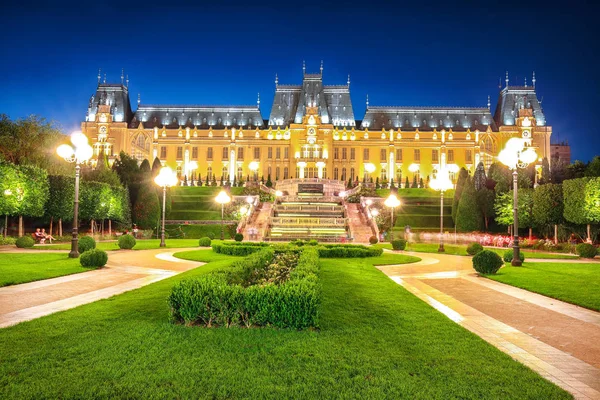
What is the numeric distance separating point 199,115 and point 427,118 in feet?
138

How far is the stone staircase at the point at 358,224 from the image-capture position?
102ft

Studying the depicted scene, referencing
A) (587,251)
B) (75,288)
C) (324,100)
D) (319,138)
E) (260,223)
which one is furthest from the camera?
(324,100)

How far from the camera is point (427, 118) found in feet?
270

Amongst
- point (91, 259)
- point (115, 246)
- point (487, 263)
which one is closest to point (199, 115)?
point (115, 246)

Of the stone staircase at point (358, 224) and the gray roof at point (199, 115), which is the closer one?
the stone staircase at point (358, 224)

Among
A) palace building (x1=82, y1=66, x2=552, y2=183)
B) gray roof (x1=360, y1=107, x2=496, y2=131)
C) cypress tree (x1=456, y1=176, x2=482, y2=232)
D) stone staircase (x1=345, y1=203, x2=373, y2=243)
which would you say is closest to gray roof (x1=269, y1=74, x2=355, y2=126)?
palace building (x1=82, y1=66, x2=552, y2=183)

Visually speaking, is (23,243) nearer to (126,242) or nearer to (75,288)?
(126,242)

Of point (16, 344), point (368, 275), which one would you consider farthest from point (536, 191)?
point (16, 344)

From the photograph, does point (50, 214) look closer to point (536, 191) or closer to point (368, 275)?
point (368, 275)

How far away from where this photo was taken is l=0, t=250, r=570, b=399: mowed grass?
3.97 m

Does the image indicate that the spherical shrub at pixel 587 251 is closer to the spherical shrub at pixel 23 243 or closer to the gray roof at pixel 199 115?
the spherical shrub at pixel 23 243

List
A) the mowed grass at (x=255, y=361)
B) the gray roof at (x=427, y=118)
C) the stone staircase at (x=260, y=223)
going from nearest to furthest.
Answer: the mowed grass at (x=255, y=361)
the stone staircase at (x=260, y=223)
the gray roof at (x=427, y=118)

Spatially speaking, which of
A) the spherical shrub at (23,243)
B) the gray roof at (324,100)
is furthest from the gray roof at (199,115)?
→ the spherical shrub at (23,243)

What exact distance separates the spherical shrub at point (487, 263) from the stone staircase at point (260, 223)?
18.2 meters
